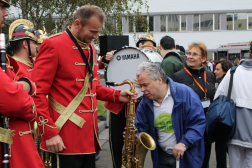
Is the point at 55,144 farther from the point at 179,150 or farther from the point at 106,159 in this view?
the point at 106,159

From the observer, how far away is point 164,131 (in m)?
3.40

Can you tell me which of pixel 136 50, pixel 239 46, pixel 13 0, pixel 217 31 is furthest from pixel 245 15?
pixel 136 50

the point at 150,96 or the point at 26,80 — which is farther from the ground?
the point at 26,80

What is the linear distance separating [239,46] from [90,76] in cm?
2362

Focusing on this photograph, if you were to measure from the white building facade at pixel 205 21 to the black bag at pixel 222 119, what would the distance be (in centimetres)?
2638

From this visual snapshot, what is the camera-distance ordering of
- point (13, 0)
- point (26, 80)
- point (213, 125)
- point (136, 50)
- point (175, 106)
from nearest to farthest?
1. point (26, 80)
2. point (175, 106)
3. point (213, 125)
4. point (136, 50)
5. point (13, 0)

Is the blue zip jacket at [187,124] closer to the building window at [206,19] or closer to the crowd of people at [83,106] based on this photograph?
the crowd of people at [83,106]

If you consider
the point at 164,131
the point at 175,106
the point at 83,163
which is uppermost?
the point at 175,106

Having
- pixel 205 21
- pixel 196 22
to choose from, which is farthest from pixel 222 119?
pixel 205 21

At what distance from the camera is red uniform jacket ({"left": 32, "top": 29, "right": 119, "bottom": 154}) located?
9.01 feet

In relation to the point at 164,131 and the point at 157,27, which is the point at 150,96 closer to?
the point at 164,131

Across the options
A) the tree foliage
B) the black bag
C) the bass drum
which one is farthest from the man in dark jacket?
the tree foliage

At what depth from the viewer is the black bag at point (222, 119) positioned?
3455 mm

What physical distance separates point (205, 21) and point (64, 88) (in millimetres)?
29466
